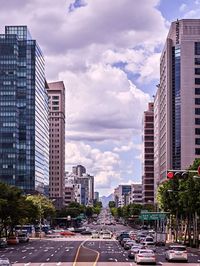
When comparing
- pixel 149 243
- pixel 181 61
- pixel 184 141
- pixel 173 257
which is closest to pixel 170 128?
pixel 184 141

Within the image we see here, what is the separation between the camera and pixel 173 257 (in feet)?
209

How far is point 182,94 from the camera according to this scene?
7357 inches

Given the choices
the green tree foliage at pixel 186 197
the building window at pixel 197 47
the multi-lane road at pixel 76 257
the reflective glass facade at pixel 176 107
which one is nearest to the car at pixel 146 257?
the multi-lane road at pixel 76 257

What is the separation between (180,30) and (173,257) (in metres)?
134

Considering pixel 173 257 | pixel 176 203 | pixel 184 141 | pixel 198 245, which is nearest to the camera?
pixel 173 257

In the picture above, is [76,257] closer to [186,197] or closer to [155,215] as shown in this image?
[186,197]

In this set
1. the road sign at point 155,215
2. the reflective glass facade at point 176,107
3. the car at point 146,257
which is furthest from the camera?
the reflective glass facade at point 176,107

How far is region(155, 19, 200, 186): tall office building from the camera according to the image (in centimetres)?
18338

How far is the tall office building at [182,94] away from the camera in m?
183

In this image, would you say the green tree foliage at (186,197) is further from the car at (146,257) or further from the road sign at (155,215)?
the car at (146,257)

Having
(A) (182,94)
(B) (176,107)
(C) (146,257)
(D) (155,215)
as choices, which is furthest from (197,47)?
(C) (146,257)

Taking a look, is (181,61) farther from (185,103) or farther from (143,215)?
(143,215)

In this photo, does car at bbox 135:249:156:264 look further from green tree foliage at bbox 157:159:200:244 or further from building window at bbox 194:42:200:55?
building window at bbox 194:42:200:55

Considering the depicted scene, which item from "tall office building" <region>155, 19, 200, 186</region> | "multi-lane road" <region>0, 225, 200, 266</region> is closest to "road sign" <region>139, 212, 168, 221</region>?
"tall office building" <region>155, 19, 200, 186</region>
